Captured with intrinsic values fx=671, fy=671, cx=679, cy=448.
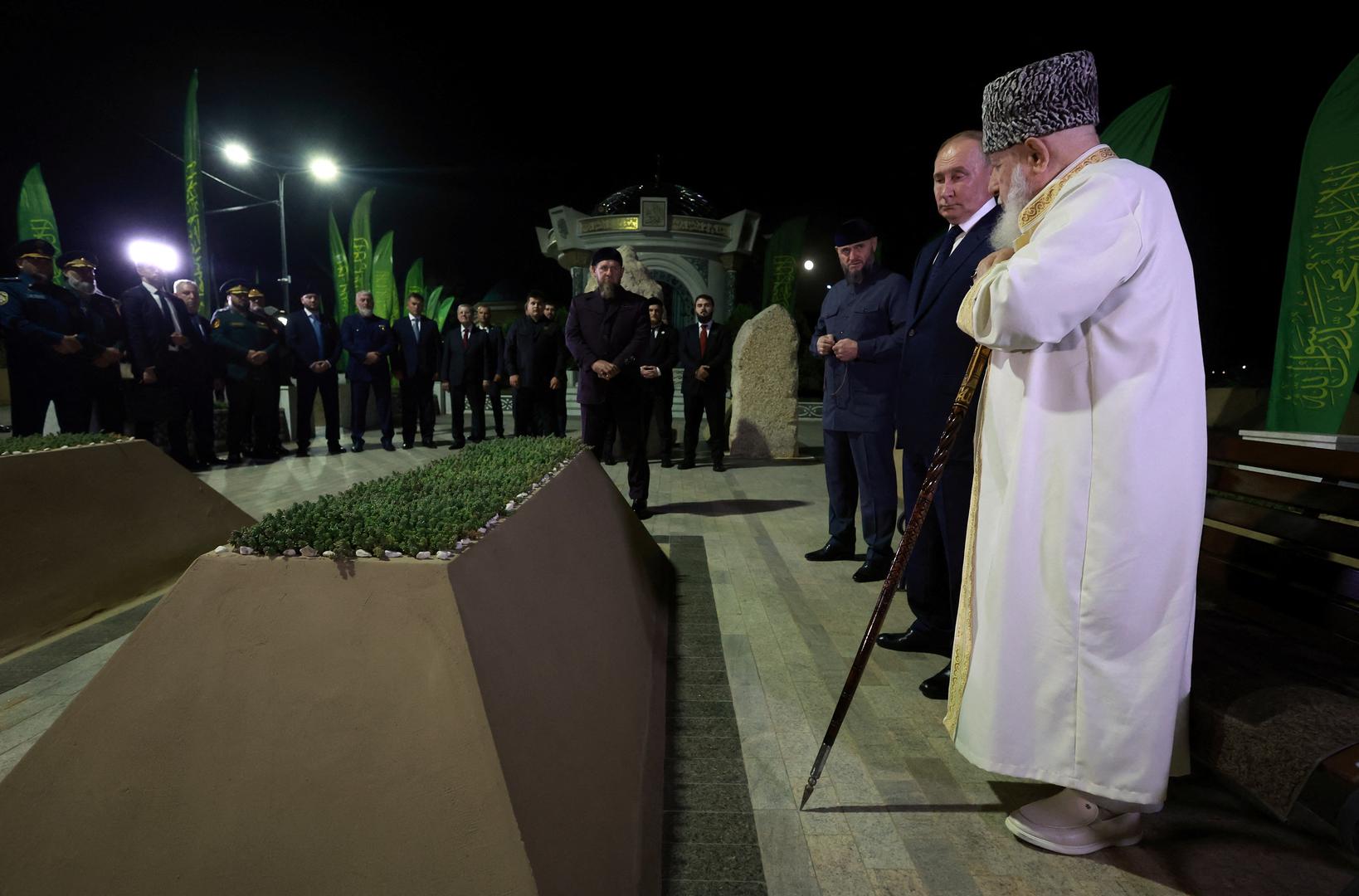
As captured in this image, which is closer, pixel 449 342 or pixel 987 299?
pixel 987 299

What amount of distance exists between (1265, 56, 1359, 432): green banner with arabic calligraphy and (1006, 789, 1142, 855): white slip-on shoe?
5.05 meters

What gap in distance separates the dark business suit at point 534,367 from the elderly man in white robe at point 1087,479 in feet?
23.4

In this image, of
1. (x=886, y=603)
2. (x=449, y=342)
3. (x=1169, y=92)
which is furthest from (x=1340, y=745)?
(x=449, y=342)

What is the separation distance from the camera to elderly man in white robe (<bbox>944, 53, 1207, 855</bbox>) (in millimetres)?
1553

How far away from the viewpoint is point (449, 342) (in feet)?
32.3

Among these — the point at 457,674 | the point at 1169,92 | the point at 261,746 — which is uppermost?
the point at 1169,92

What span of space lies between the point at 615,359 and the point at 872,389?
227cm

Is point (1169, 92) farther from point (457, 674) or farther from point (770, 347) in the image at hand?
point (457, 674)

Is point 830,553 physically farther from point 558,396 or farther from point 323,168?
point 323,168

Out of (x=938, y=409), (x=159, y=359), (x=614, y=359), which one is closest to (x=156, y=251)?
(x=159, y=359)

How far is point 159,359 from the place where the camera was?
7.42m

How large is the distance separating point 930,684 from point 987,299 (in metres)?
1.63

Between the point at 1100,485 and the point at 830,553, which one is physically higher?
the point at 1100,485

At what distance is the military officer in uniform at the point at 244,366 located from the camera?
8.35 meters
